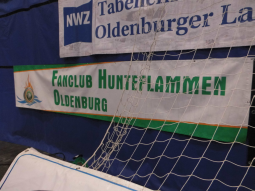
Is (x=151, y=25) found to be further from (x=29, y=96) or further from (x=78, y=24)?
(x=29, y=96)

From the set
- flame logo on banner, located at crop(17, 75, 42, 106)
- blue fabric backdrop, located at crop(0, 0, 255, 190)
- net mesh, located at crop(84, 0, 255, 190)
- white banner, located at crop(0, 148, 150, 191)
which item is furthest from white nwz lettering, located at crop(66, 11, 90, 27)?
white banner, located at crop(0, 148, 150, 191)

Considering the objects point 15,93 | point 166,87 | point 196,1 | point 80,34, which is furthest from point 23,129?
point 196,1

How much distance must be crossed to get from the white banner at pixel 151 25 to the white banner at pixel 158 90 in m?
0.13

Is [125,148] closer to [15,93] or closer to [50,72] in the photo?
[50,72]

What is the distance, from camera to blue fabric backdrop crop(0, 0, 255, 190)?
49.8 inches

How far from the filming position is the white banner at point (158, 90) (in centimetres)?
116

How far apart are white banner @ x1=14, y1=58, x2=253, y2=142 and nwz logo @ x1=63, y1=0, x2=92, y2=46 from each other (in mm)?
249

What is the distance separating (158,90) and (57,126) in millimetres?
1219

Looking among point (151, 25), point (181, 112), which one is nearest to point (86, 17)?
point (151, 25)

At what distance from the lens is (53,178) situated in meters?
0.90

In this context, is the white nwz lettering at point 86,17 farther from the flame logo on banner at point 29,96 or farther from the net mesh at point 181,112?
the flame logo on banner at point 29,96

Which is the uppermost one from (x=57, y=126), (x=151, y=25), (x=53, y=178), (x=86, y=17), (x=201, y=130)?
(x=86, y=17)

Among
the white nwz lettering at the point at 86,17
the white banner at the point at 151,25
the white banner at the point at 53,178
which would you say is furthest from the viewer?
the white nwz lettering at the point at 86,17

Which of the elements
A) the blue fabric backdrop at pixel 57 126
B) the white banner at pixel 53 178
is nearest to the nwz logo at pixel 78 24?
the blue fabric backdrop at pixel 57 126
